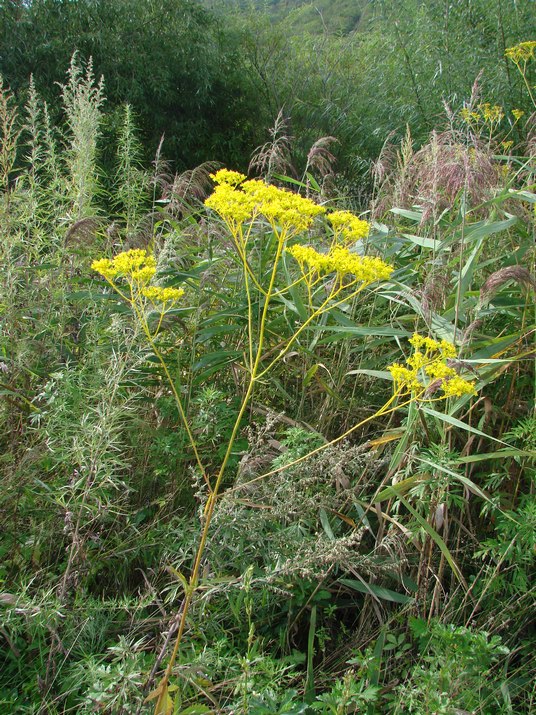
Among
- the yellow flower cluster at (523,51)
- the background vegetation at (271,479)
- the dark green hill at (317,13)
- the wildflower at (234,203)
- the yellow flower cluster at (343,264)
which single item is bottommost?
the background vegetation at (271,479)

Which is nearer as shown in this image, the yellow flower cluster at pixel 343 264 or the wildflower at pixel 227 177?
the yellow flower cluster at pixel 343 264

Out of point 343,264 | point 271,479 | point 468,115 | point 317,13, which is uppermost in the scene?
point 317,13

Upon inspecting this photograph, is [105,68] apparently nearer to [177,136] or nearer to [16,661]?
[177,136]

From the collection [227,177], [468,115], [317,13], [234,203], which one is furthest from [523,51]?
[317,13]

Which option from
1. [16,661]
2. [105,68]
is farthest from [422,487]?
[105,68]

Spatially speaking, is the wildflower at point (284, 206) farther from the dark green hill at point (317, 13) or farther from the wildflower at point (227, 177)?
the dark green hill at point (317, 13)

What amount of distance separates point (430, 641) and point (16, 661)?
1.03 metres

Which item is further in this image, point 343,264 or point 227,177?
point 227,177

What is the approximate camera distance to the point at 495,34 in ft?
26.7

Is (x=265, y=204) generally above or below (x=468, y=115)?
below

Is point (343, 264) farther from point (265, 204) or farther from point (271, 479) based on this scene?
point (271, 479)

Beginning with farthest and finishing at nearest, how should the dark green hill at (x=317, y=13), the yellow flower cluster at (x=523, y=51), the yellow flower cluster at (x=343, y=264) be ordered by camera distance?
the dark green hill at (x=317, y=13) → the yellow flower cluster at (x=523, y=51) → the yellow flower cluster at (x=343, y=264)

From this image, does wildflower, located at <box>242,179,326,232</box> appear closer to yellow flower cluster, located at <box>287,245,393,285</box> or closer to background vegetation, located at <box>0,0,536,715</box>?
yellow flower cluster, located at <box>287,245,393,285</box>

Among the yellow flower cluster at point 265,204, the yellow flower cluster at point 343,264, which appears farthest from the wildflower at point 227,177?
the yellow flower cluster at point 343,264
